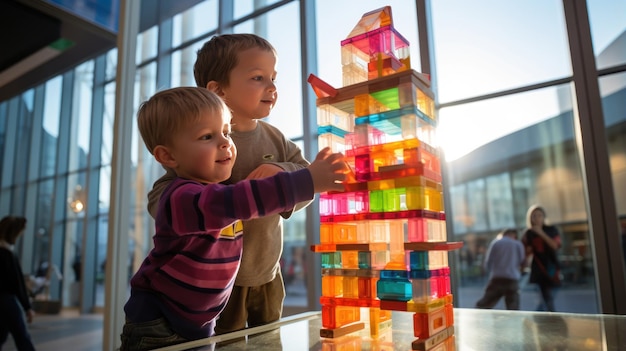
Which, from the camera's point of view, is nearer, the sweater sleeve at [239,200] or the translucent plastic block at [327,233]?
the sweater sleeve at [239,200]

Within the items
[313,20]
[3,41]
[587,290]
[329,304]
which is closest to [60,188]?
[3,41]

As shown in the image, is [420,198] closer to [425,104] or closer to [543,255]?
[425,104]

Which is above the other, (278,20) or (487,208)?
(278,20)

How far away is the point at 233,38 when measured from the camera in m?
1.05

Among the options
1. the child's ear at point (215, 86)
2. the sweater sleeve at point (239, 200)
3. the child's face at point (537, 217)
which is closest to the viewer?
the sweater sleeve at point (239, 200)

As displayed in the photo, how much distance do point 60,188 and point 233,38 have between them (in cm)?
423

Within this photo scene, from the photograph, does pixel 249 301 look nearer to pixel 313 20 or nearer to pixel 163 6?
pixel 313 20

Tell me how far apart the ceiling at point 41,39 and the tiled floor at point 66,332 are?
2.03 m

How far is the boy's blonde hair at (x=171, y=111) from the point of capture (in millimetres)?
Result: 841

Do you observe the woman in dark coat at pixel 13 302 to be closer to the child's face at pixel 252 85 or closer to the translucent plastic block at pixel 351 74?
the child's face at pixel 252 85

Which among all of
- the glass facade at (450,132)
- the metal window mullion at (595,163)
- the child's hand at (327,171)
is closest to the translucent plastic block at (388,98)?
the child's hand at (327,171)

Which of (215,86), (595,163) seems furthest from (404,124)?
(595,163)

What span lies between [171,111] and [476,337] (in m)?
0.71

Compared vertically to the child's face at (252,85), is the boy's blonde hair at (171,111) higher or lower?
lower
